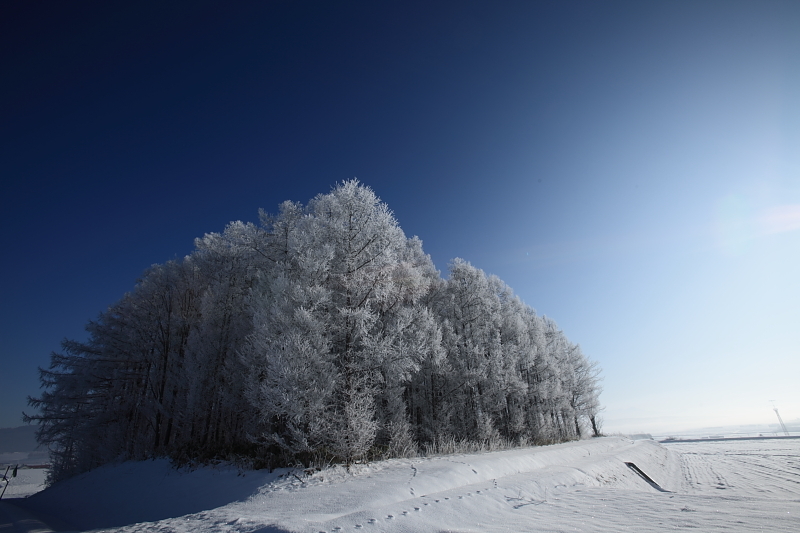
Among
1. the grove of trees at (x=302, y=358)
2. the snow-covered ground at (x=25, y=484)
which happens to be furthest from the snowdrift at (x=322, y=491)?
the snow-covered ground at (x=25, y=484)

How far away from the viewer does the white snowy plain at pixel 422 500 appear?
5211 millimetres

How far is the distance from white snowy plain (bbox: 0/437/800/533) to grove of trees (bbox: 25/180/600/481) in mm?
1313

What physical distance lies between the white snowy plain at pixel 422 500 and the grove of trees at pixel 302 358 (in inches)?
51.7

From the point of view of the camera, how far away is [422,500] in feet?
21.4

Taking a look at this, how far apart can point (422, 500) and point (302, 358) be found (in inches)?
213

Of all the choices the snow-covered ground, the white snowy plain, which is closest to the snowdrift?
the white snowy plain

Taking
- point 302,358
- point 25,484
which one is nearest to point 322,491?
point 302,358

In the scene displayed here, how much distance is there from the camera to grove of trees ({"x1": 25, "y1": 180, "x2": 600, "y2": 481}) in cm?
1087

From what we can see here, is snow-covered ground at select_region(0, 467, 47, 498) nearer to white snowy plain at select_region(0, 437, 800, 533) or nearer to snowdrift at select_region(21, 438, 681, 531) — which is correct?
snowdrift at select_region(21, 438, 681, 531)

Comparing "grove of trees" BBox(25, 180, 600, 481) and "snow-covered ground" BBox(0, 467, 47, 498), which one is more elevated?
"grove of trees" BBox(25, 180, 600, 481)

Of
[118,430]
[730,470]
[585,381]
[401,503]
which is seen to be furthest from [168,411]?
[585,381]

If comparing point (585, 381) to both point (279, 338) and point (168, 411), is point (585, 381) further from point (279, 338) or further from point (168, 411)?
point (168, 411)

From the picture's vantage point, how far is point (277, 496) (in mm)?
7184

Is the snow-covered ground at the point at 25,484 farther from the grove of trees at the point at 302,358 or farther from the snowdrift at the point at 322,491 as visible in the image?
the snowdrift at the point at 322,491
